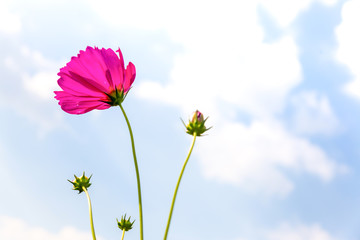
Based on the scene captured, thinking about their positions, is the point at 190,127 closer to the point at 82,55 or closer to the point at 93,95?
the point at 93,95

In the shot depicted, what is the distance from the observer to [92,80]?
173 centimetres

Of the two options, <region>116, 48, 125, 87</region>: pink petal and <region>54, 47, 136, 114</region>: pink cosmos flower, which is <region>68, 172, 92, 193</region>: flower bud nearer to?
<region>54, 47, 136, 114</region>: pink cosmos flower

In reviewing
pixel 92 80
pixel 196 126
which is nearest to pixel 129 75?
pixel 92 80

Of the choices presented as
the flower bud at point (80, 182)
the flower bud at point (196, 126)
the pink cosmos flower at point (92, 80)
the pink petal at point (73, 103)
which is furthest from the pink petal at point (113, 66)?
the flower bud at point (80, 182)

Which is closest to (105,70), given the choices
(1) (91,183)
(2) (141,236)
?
(2) (141,236)

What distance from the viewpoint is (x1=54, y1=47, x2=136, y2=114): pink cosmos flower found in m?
1.71

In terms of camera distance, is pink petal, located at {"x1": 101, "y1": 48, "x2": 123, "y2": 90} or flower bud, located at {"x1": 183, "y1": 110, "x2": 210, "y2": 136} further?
pink petal, located at {"x1": 101, "y1": 48, "x2": 123, "y2": 90}

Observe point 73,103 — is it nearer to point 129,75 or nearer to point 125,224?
point 129,75

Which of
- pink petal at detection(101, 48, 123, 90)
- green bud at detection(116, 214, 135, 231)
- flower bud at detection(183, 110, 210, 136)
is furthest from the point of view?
green bud at detection(116, 214, 135, 231)

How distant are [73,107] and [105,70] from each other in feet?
0.69

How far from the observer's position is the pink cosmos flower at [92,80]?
1713 millimetres

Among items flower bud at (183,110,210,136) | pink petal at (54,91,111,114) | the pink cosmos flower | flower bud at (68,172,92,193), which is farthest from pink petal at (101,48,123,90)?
flower bud at (68,172,92,193)

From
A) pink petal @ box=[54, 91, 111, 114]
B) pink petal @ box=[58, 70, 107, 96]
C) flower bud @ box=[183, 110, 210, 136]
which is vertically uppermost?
pink petal @ box=[58, 70, 107, 96]

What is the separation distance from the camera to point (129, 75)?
1741 mm
